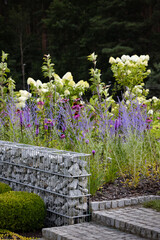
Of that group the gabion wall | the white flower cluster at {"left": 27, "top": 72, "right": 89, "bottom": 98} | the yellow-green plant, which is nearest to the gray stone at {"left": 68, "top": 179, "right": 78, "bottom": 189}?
the gabion wall

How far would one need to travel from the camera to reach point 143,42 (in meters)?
22.3

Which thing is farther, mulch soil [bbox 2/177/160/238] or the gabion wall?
mulch soil [bbox 2/177/160/238]

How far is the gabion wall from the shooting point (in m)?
4.67

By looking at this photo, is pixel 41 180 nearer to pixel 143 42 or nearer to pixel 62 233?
pixel 62 233

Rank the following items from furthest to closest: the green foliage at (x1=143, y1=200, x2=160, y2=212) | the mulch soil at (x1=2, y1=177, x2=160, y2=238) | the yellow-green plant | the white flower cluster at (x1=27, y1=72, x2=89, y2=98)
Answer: the yellow-green plant, the white flower cluster at (x1=27, y1=72, x2=89, y2=98), the mulch soil at (x1=2, y1=177, x2=160, y2=238), the green foliage at (x1=143, y1=200, x2=160, y2=212)

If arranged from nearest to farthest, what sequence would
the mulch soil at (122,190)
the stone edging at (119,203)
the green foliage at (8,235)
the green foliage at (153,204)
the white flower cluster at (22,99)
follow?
the green foliage at (8,235) < the green foliage at (153,204) < the stone edging at (119,203) < the mulch soil at (122,190) < the white flower cluster at (22,99)

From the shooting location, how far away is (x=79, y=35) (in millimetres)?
26406

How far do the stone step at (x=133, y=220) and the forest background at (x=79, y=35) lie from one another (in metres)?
15.5

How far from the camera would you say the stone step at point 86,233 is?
4.01 metres

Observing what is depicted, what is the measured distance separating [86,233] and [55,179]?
971 mm

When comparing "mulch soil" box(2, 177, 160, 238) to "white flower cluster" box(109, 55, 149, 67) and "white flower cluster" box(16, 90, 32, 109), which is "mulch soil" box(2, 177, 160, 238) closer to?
"white flower cluster" box(16, 90, 32, 109)

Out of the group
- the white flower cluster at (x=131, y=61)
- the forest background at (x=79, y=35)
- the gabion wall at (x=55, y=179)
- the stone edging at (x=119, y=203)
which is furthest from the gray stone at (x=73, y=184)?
the forest background at (x=79, y=35)

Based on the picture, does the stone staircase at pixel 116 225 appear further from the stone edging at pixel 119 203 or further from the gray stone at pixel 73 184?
the gray stone at pixel 73 184

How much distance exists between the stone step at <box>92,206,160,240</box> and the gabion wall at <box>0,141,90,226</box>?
0.27 m
